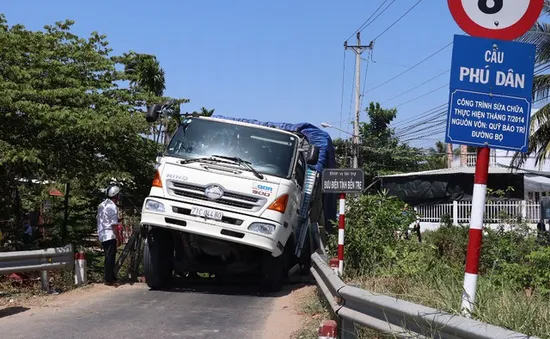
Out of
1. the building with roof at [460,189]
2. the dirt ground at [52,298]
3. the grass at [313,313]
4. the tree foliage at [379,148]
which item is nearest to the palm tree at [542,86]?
the building with roof at [460,189]

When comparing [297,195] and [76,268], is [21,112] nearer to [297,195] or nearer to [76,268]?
[76,268]

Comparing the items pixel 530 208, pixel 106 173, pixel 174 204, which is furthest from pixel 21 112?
pixel 530 208

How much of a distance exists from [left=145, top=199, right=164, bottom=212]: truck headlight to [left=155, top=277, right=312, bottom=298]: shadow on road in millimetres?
1734

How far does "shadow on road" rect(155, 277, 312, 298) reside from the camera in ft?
33.9

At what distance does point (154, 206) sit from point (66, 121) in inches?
130

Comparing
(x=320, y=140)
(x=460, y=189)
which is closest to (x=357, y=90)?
(x=460, y=189)

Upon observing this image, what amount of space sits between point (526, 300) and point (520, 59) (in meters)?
1.82

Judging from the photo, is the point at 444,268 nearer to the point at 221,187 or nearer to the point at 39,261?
the point at 221,187

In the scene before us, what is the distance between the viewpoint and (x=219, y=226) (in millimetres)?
9070

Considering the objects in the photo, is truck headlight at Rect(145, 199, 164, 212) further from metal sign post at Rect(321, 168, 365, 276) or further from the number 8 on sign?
the number 8 on sign

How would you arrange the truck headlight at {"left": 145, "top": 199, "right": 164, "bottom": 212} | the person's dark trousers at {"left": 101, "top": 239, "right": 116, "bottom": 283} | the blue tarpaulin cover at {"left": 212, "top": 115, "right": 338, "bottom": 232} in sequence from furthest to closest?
the blue tarpaulin cover at {"left": 212, "top": 115, "right": 338, "bottom": 232}, the person's dark trousers at {"left": 101, "top": 239, "right": 116, "bottom": 283}, the truck headlight at {"left": 145, "top": 199, "right": 164, "bottom": 212}

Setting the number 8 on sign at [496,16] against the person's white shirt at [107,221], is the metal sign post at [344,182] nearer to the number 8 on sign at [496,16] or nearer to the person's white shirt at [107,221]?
the person's white shirt at [107,221]

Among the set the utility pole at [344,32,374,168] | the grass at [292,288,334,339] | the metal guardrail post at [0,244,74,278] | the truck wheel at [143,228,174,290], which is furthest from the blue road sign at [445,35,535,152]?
the utility pole at [344,32,374,168]

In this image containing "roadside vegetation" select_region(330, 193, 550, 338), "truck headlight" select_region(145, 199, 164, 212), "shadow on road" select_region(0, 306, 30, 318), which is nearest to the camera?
"roadside vegetation" select_region(330, 193, 550, 338)
